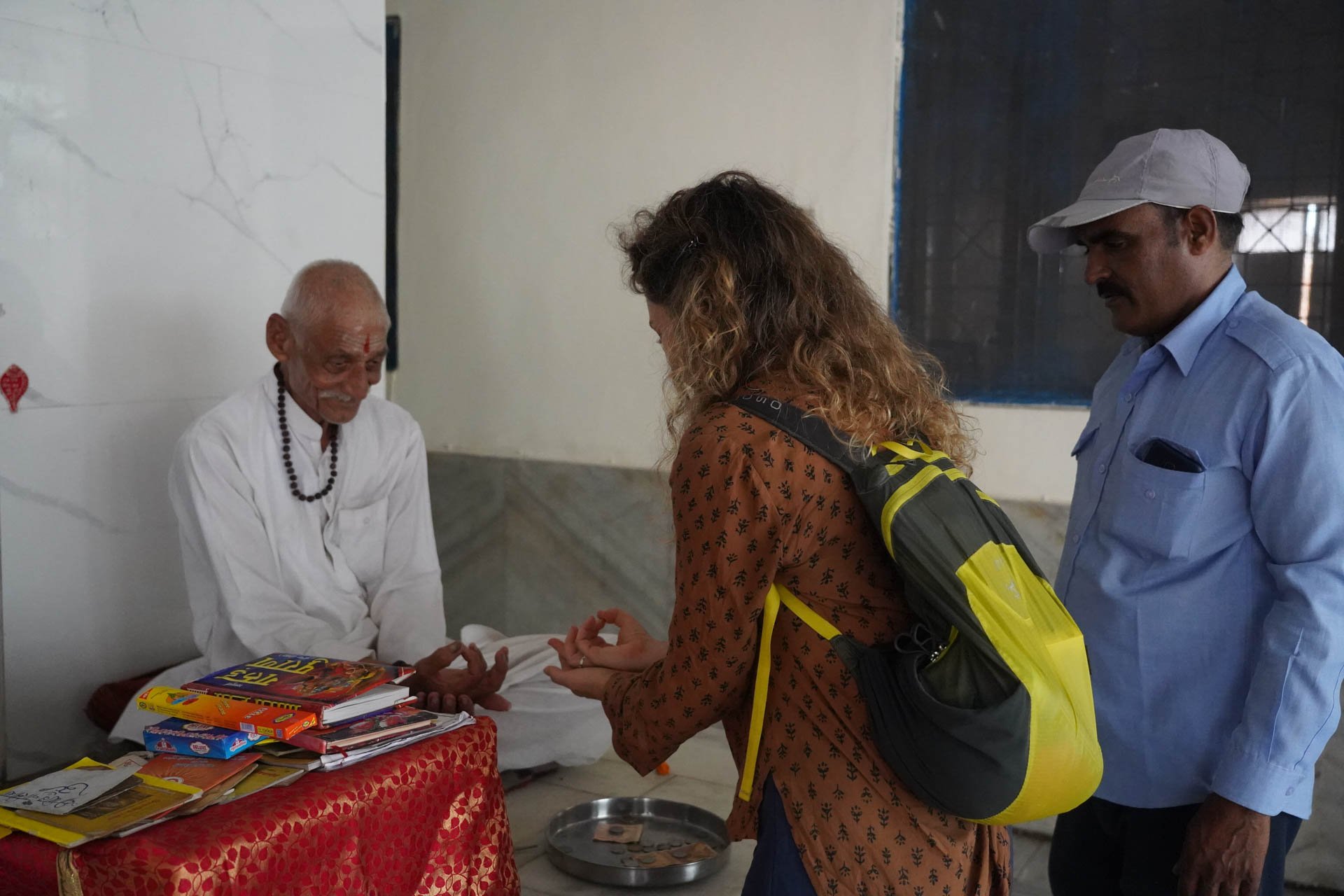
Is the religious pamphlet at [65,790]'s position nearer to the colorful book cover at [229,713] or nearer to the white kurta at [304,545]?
the colorful book cover at [229,713]

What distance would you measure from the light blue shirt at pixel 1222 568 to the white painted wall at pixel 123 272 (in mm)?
2512

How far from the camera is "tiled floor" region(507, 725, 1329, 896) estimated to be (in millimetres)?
2994

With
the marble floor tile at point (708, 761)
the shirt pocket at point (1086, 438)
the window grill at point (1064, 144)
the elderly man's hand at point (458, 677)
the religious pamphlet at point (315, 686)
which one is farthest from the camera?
the marble floor tile at point (708, 761)

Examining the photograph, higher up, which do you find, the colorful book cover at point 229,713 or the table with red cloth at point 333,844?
the colorful book cover at point 229,713

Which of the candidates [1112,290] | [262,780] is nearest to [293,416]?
[262,780]

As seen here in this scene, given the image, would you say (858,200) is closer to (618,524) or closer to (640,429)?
(640,429)

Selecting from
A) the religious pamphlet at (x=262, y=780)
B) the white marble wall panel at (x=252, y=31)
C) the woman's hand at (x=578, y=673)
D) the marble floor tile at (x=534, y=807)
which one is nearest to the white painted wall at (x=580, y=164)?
the white marble wall panel at (x=252, y=31)

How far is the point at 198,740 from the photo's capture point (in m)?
1.96

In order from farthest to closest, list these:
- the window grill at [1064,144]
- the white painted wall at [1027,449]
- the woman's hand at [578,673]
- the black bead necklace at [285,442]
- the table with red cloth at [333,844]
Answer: the white painted wall at [1027,449], the window grill at [1064,144], the black bead necklace at [285,442], the woman's hand at [578,673], the table with red cloth at [333,844]

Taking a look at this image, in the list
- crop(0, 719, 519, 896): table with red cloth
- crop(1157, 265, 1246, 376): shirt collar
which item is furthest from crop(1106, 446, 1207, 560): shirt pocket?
crop(0, 719, 519, 896): table with red cloth

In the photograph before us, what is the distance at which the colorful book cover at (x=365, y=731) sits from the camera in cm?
196

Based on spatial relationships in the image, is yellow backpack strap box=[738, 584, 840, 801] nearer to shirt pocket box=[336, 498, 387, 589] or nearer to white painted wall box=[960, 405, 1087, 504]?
shirt pocket box=[336, 498, 387, 589]

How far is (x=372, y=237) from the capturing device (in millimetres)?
3818

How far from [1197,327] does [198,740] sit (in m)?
1.87
